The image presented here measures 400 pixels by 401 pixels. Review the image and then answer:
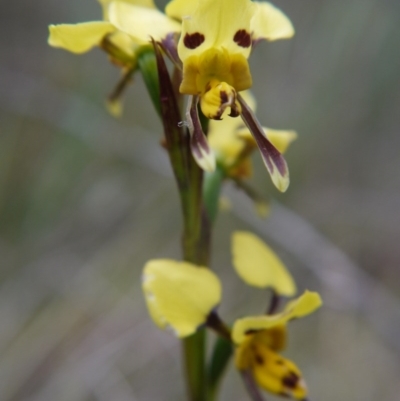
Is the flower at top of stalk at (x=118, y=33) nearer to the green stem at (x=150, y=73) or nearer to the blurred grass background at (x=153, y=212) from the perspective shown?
the green stem at (x=150, y=73)

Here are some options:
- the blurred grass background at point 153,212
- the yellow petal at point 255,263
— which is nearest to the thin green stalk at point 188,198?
the yellow petal at point 255,263

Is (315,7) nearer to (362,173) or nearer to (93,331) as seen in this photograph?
(362,173)

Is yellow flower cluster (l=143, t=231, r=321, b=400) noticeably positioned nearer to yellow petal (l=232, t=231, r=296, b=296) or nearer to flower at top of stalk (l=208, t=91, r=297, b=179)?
yellow petal (l=232, t=231, r=296, b=296)

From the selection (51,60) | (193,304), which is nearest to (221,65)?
(193,304)

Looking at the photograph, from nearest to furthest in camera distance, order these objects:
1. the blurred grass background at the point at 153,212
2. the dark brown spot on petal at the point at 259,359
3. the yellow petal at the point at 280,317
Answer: the yellow petal at the point at 280,317 < the dark brown spot on petal at the point at 259,359 < the blurred grass background at the point at 153,212

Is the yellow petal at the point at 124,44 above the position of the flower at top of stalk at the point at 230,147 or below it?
above

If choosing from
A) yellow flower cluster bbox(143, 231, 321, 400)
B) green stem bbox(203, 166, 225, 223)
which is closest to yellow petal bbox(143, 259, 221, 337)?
yellow flower cluster bbox(143, 231, 321, 400)

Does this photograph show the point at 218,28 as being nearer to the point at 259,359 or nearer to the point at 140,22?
the point at 140,22

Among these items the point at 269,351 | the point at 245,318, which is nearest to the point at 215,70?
the point at 245,318
